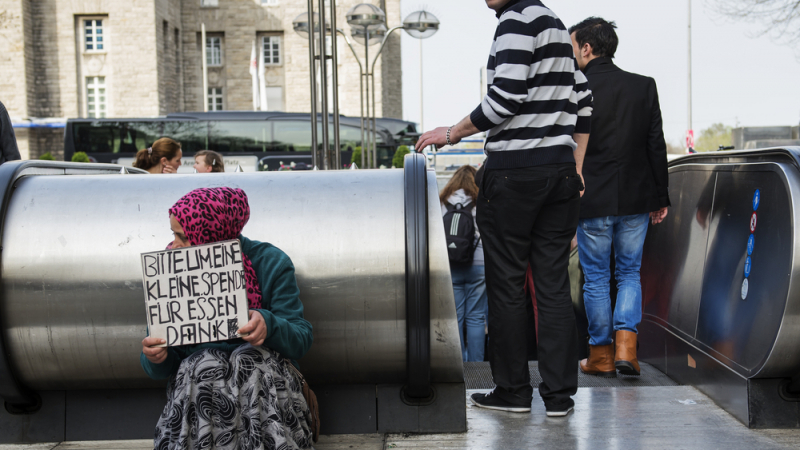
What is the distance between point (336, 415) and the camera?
127 inches

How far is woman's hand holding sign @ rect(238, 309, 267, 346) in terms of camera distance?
7.98 ft

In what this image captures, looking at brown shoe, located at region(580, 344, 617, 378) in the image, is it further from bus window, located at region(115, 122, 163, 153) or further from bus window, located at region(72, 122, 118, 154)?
bus window, located at region(72, 122, 118, 154)

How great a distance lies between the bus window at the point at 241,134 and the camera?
33188 mm

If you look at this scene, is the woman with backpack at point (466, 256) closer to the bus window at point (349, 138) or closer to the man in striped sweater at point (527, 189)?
the man in striped sweater at point (527, 189)

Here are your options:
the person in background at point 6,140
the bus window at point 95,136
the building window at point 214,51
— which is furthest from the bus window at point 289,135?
the person in background at point 6,140

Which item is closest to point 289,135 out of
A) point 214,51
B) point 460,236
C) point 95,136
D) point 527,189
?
point 95,136

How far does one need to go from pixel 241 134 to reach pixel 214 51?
2533cm

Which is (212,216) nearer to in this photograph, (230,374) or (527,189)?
(230,374)

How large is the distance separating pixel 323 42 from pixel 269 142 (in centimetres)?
2775

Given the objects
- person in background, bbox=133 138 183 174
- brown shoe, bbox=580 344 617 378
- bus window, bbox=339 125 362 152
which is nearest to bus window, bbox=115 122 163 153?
bus window, bbox=339 125 362 152

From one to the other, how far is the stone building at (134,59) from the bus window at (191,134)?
15.8m

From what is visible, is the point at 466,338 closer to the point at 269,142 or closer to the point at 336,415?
the point at 336,415

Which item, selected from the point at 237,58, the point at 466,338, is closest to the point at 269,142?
the point at 237,58

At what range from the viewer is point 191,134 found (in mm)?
33344
